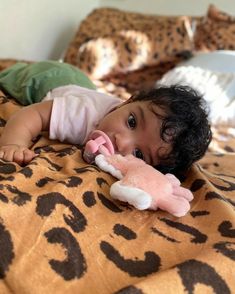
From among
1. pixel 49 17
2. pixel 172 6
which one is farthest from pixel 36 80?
pixel 172 6

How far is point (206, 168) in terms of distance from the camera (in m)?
1.34

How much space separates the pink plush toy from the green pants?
0.50 metres

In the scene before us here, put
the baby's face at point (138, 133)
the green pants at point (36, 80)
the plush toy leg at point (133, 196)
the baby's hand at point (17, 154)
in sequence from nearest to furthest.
→ the plush toy leg at point (133, 196) → the baby's hand at point (17, 154) → the baby's face at point (138, 133) → the green pants at point (36, 80)

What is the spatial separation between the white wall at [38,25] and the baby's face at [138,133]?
1.63 metres

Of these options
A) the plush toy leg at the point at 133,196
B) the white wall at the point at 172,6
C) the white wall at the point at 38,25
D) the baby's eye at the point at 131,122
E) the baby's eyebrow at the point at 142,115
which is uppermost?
the baby's eyebrow at the point at 142,115

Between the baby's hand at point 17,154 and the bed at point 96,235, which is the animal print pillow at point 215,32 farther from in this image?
the baby's hand at point 17,154

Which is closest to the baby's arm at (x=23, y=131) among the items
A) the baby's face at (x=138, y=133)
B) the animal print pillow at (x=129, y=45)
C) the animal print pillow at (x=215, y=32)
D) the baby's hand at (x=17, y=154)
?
the baby's hand at (x=17, y=154)

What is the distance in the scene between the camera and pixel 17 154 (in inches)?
38.4

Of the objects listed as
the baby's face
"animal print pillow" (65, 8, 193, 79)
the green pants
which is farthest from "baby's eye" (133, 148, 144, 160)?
"animal print pillow" (65, 8, 193, 79)

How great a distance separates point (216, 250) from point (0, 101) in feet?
2.89

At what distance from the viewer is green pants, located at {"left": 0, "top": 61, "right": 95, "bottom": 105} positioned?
56.4 inches

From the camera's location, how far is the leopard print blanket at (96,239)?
0.64m

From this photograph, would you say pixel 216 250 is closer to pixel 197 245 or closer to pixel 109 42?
pixel 197 245

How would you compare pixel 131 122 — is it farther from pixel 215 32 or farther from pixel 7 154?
pixel 215 32
